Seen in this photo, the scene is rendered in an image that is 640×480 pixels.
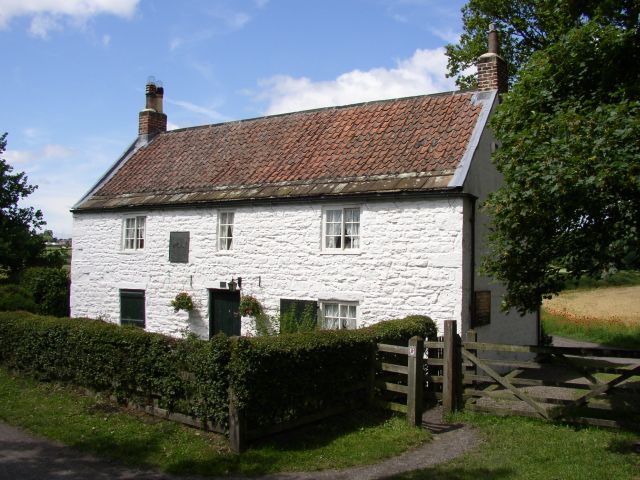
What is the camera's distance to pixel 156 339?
961cm

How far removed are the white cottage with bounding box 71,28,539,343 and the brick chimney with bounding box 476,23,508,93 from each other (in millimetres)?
50

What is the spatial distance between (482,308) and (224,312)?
23.2 ft

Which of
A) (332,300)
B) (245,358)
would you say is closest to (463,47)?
(332,300)

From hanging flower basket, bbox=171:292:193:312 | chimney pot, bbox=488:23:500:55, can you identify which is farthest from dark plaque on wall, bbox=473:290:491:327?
hanging flower basket, bbox=171:292:193:312

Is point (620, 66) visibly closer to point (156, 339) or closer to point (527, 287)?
point (527, 287)

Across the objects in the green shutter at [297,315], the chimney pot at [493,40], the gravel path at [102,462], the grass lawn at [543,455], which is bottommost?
the gravel path at [102,462]

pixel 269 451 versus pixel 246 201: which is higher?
pixel 246 201

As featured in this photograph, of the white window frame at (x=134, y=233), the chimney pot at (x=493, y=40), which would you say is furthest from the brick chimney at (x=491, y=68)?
the white window frame at (x=134, y=233)

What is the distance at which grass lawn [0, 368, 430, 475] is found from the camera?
26.0ft

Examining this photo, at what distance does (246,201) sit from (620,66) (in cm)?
973

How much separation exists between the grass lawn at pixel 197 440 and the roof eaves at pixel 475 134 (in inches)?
217

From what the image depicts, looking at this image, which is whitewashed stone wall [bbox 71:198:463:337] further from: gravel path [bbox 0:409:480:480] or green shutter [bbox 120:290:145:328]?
gravel path [bbox 0:409:480:480]

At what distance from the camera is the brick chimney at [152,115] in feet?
74.4

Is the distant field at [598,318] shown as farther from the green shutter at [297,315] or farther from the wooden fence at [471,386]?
the wooden fence at [471,386]
